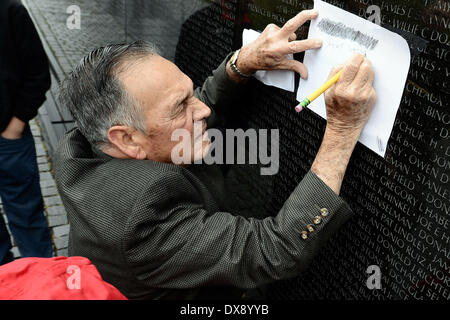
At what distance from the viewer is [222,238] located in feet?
4.51

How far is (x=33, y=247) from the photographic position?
10.7 ft

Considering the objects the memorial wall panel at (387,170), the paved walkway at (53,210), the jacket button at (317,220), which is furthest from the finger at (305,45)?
the paved walkway at (53,210)

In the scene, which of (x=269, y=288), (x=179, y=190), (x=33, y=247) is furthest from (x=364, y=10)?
(x=33, y=247)

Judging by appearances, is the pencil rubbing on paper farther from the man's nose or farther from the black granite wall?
the man's nose

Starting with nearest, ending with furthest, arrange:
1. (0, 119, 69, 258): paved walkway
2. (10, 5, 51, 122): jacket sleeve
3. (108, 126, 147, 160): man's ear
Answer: (108, 126, 147, 160): man's ear < (10, 5, 51, 122): jacket sleeve < (0, 119, 69, 258): paved walkway

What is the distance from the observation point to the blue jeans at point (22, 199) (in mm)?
3010

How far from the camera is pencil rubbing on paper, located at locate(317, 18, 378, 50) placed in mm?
1284

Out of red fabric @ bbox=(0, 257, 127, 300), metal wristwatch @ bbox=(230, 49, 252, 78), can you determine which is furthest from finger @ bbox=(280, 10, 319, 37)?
red fabric @ bbox=(0, 257, 127, 300)

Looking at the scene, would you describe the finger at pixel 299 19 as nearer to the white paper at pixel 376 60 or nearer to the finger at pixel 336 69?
the white paper at pixel 376 60

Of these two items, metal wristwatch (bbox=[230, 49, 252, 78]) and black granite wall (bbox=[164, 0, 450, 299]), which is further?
metal wristwatch (bbox=[230, 49, 252, 78])

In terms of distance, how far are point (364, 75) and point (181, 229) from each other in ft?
2.42

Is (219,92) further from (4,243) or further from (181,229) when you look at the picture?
(4,243)

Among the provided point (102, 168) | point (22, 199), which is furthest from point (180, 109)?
point (22, 199)
